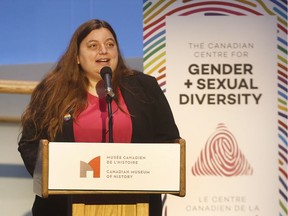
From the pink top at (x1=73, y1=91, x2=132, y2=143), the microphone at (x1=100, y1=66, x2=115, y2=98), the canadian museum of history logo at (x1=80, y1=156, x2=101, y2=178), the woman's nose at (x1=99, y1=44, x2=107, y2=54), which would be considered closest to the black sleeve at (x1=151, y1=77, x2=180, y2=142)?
the pink top at (x1=73, y1=91, x2=132, y2=143)

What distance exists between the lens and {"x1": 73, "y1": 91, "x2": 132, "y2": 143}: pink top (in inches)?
95.6

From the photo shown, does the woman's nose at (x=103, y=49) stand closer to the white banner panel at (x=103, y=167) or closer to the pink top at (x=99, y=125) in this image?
the pink top at (x=99, y=125)

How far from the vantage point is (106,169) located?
194 centimetres

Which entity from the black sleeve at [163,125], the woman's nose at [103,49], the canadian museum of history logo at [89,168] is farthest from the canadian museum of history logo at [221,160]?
the canadian museum of history logo at [89,168]

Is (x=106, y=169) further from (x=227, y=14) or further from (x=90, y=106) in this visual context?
(x=227, y=14)

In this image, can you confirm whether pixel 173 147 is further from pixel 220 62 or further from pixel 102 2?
pixel 102 2

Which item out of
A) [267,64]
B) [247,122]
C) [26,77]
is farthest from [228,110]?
[26,77]

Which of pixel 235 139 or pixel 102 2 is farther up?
pixel 102 2

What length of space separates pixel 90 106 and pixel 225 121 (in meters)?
0.96

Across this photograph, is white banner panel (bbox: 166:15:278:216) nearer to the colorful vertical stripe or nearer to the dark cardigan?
the colorful vertical stripe

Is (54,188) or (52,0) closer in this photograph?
(54,188)

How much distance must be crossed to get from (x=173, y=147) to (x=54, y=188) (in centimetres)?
40

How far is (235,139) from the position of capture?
3180 mm

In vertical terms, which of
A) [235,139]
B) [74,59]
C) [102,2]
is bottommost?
[235,139]
